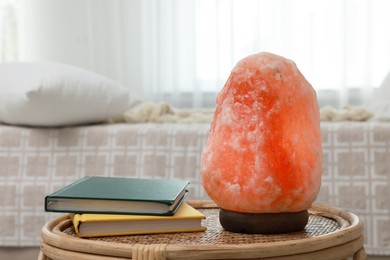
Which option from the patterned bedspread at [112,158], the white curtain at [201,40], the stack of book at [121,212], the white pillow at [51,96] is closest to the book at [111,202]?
the stack of book at [121,212]

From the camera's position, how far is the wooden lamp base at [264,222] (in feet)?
2.72

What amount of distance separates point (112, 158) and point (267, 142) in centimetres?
91

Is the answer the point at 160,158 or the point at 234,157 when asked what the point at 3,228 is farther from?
the point at 234,157

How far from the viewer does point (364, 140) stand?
61.4 inches

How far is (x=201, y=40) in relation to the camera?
8.67ft

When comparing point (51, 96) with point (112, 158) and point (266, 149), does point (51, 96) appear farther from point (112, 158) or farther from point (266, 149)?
point (266, 149)

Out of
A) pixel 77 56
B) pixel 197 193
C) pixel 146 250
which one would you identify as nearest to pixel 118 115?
pixel 197 193

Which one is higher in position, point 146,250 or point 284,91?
point 284,91

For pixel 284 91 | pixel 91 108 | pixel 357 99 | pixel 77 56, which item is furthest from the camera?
pixel 77 56

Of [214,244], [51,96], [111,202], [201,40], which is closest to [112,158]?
[51,96]

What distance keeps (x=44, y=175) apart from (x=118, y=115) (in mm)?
333

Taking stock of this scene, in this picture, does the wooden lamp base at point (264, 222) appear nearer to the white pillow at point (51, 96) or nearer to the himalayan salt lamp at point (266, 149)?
the himalayan salt lamp at point (266, 149)

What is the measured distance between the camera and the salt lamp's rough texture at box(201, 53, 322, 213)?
81 centimetres

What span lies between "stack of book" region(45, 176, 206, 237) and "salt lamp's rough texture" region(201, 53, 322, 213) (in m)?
0.06
